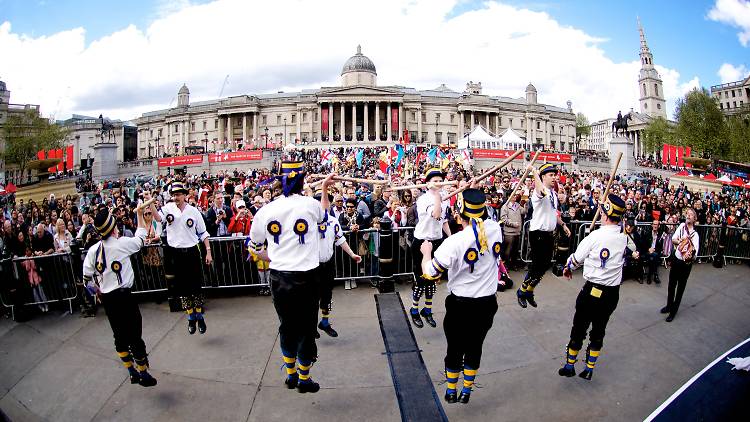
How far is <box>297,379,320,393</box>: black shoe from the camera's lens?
190 inches

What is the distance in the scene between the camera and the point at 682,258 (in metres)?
7.43

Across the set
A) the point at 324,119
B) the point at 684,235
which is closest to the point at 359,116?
the point at 324,119

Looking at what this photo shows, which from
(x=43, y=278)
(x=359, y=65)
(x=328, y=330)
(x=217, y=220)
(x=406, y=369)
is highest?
(x=359, y=65)

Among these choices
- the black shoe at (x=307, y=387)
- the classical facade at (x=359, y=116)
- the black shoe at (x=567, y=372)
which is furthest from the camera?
the classical facade at (x=359, y=116)

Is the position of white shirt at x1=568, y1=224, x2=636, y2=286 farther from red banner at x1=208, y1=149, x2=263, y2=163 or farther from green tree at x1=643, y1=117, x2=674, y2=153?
green tree at x1=643, y1=117, x2=674, y2=153

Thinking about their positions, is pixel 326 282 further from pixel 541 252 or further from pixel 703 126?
pixel 703 126

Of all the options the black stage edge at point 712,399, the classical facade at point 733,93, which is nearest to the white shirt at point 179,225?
the black stage edge at point 712,399

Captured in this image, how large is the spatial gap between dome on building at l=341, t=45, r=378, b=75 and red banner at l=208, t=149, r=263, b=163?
59.8 m

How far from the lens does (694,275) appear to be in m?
9.95

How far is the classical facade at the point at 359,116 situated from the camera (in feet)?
281

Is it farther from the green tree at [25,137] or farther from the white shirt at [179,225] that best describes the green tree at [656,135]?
the green tree at [25,137]

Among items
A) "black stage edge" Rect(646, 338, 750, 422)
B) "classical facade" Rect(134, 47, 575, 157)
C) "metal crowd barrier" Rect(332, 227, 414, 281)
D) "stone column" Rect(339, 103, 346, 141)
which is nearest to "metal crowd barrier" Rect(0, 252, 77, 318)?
"metal crowd barrier" Rect(332, 227, 414, 281)

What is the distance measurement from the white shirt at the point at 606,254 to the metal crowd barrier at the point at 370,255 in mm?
4059

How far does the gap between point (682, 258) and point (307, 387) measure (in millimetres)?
6819
